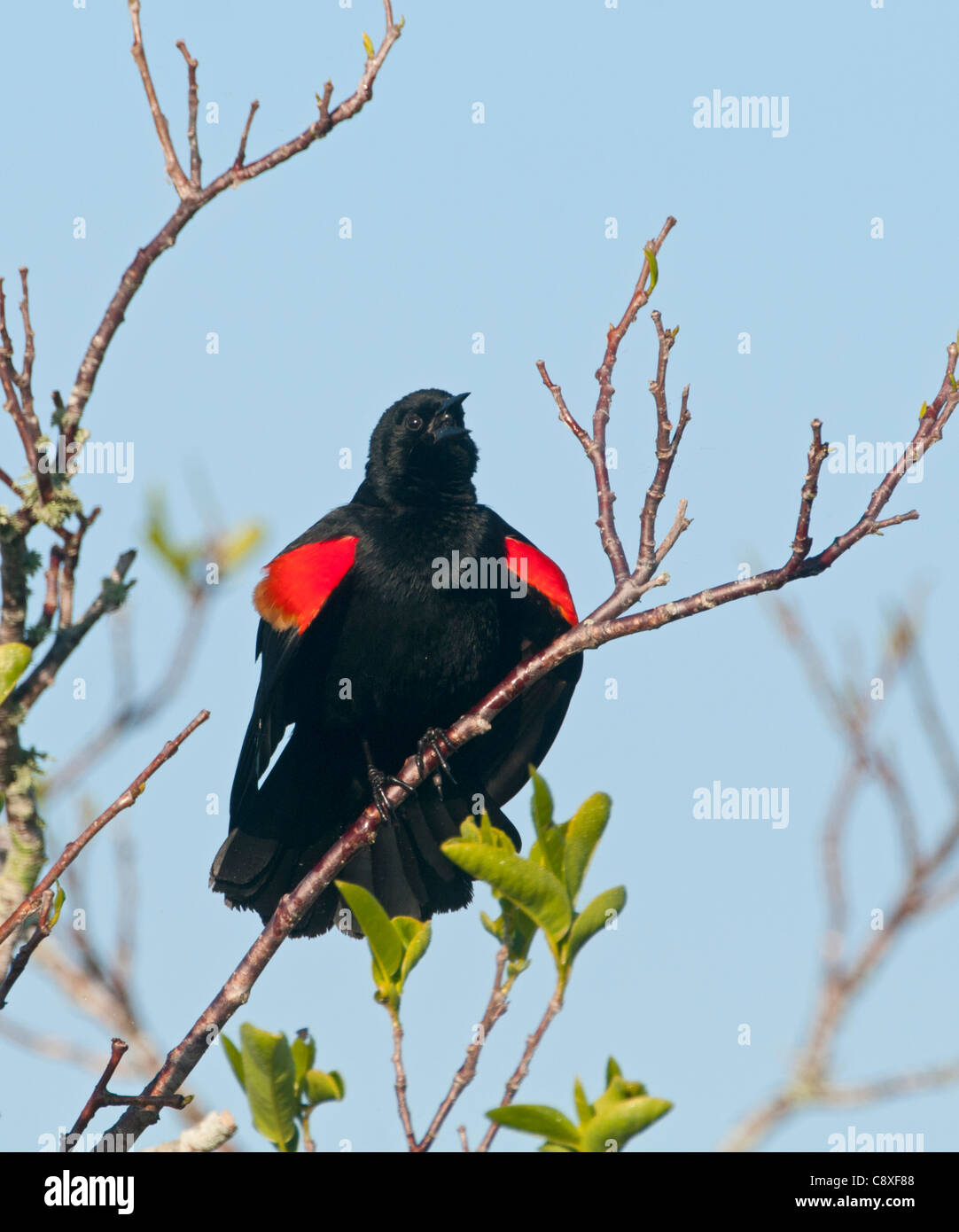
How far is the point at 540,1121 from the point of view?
199 cm

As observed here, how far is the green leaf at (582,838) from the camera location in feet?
7.63

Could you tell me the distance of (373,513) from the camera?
484cm

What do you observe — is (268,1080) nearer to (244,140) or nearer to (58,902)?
(58,902)

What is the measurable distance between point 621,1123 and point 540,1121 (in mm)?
119

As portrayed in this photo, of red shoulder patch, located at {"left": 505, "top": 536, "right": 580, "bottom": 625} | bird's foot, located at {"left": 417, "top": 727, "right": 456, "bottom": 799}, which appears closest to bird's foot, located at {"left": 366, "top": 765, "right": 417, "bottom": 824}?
bird's foot, located at {"left": 417, "top": 727, "right": 456, "bottom": 799}

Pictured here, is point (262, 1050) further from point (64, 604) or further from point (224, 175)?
point (224, 175)

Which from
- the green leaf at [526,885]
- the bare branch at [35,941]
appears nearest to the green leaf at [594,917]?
the green leaf at [526,885]

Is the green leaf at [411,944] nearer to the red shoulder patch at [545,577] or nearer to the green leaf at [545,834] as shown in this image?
the green leaf at [545,834]


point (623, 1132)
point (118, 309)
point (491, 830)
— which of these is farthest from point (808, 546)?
point (118, 309)

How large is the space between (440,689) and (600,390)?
1.64 meters

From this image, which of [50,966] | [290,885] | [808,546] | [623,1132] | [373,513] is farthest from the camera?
[373,513]

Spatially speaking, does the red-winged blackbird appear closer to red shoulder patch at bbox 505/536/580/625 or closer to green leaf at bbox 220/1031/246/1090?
red shoulder patch at bbox 505/536/580/625

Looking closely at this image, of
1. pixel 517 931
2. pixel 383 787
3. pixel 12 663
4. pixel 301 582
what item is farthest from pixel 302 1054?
pixel 301 582
